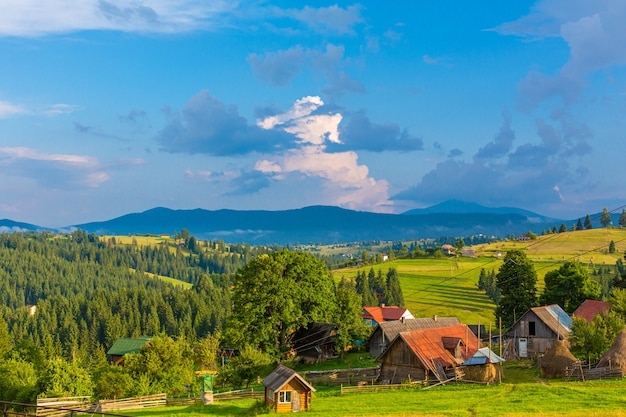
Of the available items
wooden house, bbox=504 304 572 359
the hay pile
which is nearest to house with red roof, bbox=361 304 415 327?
wooden house, bbox=504 304 572 359

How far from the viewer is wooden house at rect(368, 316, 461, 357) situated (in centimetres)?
7431

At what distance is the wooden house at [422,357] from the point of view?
5438cm

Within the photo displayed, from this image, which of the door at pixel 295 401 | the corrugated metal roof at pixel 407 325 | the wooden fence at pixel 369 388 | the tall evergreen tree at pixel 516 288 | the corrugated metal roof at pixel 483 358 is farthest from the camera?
the tall evergreen tree at pixel 516 288

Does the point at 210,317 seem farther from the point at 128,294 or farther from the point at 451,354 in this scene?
the point at 451,354

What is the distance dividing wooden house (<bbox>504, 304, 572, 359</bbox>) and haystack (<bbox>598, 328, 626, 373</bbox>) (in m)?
16.2

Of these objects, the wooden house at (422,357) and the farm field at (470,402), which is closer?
the farm field at (470,402)

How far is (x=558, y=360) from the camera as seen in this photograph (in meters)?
51.8

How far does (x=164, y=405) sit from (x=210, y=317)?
416 feet

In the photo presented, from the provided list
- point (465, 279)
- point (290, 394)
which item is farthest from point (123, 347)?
point (465, 279)

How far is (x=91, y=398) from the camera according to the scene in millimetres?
51750

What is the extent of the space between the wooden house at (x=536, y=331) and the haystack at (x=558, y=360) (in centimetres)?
1530

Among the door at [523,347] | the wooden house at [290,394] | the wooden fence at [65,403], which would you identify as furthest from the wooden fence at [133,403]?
the door at [523,347]

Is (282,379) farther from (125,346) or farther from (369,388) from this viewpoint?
(125,346)

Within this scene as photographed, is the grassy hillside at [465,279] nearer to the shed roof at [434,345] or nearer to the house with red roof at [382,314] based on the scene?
the house with red roof at [382,314]
